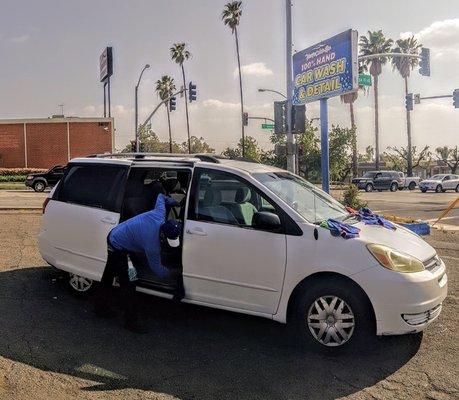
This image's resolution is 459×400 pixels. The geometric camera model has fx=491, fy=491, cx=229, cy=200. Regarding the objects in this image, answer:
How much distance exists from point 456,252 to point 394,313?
6.65m

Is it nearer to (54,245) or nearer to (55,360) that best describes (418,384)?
(55,360)

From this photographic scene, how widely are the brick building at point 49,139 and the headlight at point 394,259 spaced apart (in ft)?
148

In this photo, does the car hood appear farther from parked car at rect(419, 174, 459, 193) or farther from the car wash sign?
parked car at rect(419, 174, 459, 193)

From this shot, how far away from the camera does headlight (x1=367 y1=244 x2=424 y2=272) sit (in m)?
4.36

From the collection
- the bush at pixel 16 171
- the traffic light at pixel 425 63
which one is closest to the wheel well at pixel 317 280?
the traffic light at pixel 425 63

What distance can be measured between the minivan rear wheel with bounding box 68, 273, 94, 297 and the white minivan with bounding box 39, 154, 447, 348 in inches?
4.0

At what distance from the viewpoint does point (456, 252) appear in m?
10.1

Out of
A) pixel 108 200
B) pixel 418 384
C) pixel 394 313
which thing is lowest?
pixel 418 384

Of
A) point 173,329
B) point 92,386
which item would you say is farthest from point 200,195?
point 92,386

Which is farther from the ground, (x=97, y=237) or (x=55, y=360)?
(x=97, y=237)

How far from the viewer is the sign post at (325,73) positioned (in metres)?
15.2

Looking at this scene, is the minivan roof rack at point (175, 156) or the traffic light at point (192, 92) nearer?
the minivan roof rack at point (175, 156)

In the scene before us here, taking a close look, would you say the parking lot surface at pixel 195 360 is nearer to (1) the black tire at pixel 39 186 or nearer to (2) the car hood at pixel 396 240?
(2) the car hood at pixel 396 240

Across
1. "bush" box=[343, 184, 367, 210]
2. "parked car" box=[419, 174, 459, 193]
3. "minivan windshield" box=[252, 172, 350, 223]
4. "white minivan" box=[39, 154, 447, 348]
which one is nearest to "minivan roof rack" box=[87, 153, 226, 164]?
"white minivan" box=[39, 154, 447, 348]
